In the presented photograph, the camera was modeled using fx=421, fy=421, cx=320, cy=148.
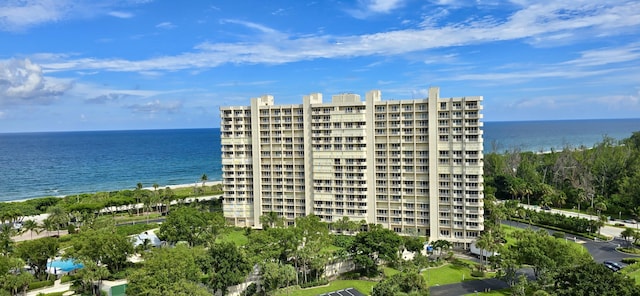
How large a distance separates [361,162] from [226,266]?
36618 millimetres

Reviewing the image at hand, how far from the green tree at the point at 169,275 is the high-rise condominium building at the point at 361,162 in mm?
35862

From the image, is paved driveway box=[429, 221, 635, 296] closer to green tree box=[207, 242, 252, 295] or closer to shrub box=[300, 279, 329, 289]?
shrub box=[300, 279, 329, 289]

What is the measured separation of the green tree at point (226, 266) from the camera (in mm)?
50188

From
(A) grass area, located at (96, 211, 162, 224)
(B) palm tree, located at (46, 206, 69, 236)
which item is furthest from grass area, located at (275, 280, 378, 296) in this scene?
(A) grass area, located at (96, 211, 162, 224)

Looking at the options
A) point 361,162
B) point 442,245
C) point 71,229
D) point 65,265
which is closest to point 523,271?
point 442,245

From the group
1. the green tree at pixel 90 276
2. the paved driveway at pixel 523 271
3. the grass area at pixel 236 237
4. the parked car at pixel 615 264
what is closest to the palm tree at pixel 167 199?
the grass area at pixel 236 237

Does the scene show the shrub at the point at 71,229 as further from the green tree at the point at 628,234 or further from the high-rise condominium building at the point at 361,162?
the green tree at the point at 628,234

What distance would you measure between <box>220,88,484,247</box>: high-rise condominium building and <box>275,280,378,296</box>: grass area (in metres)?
22.6

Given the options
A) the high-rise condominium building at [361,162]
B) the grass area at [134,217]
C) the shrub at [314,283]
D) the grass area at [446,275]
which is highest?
the high-rise condominium building at [361,162]

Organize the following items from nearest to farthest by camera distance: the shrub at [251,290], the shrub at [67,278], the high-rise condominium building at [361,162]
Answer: the shrub at [251,290] → the shrub at [67,278] → the high-rise condominium building at [361,162]

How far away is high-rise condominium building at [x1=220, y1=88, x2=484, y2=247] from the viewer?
7331cm

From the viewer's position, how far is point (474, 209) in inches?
2849

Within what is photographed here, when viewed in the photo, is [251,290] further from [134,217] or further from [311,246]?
[134,217]

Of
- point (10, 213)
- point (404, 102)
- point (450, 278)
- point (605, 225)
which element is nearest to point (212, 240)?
point (450, 278)
